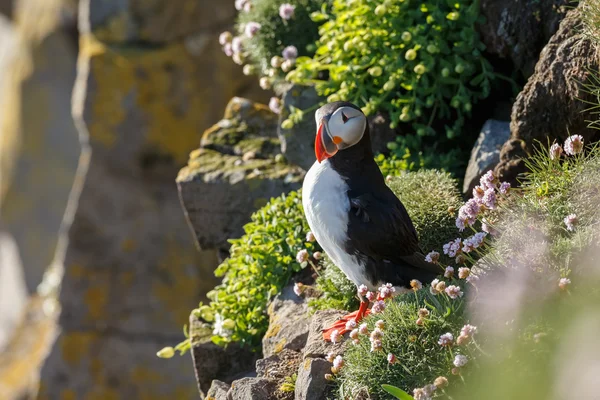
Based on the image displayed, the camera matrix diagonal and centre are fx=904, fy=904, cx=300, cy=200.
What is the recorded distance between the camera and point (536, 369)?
2.82m

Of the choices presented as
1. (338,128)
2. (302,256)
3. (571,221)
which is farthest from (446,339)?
(302,256)

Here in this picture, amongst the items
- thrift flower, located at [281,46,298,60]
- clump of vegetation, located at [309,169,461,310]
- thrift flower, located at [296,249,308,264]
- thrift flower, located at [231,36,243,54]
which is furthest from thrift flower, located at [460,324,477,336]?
thrift flower, located at [231,36,243,54]

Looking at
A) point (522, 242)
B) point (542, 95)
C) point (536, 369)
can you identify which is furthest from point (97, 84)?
point (536, 369)

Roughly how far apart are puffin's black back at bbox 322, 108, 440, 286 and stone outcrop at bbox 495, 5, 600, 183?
0.93 metres

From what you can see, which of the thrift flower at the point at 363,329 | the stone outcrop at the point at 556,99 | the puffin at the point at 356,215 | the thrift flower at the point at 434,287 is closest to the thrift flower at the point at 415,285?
the thrift flower at the point at 434,287

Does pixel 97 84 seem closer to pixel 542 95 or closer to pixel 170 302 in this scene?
pixel 170 302

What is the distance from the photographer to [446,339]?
3221 millimetres

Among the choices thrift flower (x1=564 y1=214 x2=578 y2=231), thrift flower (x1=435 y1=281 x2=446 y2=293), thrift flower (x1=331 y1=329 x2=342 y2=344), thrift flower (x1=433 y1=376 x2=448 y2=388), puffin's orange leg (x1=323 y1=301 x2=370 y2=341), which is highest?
thrift flower (x1=564 y1=214 x2=578 y2=231)

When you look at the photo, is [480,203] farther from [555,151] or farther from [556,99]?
[556,99]

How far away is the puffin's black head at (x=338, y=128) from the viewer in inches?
165

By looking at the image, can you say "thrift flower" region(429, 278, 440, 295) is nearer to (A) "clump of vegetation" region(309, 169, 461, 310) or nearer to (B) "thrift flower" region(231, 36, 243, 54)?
(A) "clump of vegetation" region(309, 169, 461, 310)

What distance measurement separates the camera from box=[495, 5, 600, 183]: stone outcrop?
4.53 m

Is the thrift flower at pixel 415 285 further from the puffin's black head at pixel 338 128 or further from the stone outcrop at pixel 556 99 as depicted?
the stone outcrop at pixel 556 99

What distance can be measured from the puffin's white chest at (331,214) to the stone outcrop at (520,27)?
1743mm
